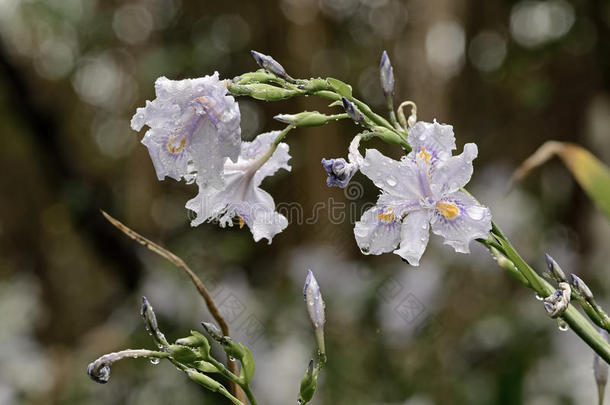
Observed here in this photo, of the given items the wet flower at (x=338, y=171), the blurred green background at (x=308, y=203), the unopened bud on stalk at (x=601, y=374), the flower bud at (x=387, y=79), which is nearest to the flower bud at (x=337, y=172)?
the wet flower at (x=338, y=171)

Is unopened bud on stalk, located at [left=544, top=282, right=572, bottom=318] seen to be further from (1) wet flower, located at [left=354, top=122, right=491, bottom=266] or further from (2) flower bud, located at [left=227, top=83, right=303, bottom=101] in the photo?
(2) flower bud, located at [left=227, top=83, right=303, bottom=101]

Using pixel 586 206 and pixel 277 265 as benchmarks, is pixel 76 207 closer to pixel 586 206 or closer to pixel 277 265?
pixel 277 265

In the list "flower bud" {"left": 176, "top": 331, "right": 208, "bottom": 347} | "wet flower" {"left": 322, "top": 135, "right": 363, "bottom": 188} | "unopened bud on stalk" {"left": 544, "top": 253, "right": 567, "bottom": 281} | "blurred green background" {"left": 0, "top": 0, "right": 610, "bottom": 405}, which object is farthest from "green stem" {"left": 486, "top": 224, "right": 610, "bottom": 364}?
"blurred green background" {"left": 0, "top": 0, "right": 610, "bottom": 405}

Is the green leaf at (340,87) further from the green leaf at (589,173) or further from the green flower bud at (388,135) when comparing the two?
the green leaf at (589,173)

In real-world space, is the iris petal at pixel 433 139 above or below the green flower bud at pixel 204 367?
above

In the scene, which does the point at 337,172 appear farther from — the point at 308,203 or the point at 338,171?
the point at 308,203

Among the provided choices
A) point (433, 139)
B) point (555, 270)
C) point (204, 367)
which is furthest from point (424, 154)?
point (204, 367)
